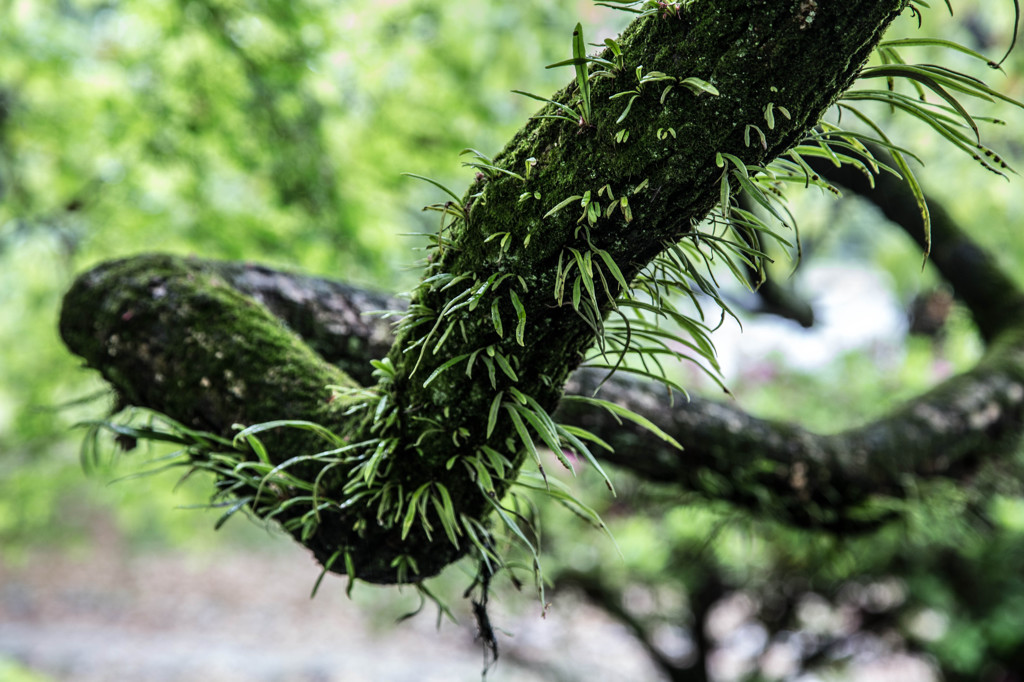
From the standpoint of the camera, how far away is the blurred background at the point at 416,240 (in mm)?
2512

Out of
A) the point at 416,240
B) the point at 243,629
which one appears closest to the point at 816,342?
the point at 416,240

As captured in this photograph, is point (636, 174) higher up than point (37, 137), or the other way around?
point (37, 137)

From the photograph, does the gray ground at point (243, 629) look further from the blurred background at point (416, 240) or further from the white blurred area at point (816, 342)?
the white blurred area at point (816, 342)

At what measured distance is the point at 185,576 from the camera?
855cm

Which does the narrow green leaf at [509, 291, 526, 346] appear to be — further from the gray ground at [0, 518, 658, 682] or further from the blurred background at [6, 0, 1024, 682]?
the gray ground at [0, 518, 658, 682]

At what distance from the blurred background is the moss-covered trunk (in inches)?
35.8

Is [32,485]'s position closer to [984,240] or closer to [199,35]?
[199,35]

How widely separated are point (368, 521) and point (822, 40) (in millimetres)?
753

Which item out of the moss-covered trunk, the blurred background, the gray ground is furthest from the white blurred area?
the moss-covered trunk

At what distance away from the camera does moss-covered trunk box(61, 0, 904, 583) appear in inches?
23.0

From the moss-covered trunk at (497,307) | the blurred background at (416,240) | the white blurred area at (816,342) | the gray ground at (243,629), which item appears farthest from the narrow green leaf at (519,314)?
the gray ground at (243,629)

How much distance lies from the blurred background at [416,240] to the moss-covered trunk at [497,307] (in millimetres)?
908

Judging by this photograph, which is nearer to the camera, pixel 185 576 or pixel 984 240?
pixel 984 240

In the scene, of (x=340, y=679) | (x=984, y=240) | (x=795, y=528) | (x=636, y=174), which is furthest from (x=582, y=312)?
(x=340, y=679)
